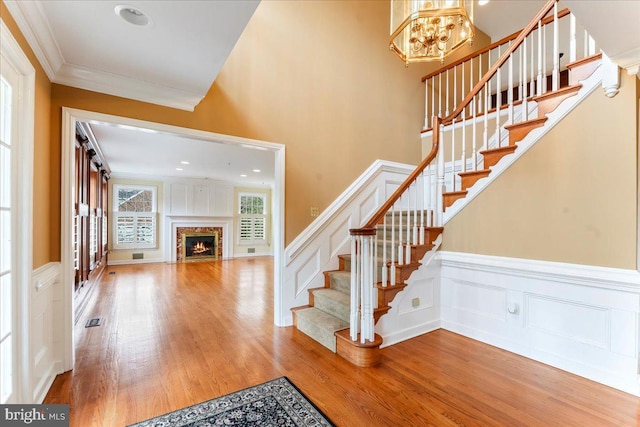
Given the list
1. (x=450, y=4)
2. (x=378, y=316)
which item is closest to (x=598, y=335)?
(x=378, y=316)

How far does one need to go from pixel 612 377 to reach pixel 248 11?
3.63m

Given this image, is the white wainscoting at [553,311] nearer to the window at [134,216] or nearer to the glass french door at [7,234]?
the glass french door at [7,234]

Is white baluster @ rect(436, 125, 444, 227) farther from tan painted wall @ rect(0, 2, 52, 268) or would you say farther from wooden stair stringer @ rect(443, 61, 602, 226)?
tan painted wall @ rect(0, 2, 52, 268)

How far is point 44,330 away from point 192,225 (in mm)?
7145

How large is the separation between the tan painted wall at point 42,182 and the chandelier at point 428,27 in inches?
109

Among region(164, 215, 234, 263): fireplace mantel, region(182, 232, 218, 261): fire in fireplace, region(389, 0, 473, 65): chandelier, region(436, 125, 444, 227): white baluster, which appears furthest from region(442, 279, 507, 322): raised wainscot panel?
region(182, 232, 218, 261): fire in fireplace

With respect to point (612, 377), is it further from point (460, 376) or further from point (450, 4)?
point (450, 4)

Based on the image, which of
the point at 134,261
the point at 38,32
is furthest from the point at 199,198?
the point at 38,32

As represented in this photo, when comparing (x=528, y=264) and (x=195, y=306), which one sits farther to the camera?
(x=195, y=306)

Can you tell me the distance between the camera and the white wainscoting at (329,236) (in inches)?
138

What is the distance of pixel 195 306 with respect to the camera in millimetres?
4172

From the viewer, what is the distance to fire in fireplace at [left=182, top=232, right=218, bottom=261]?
8.95 m

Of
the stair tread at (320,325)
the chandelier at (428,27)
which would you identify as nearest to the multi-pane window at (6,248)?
the stair tread at (320,325)

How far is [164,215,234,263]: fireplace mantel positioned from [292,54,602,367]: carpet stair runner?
6623 millimetres
